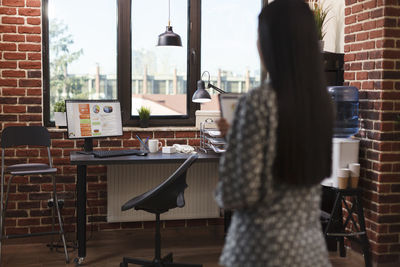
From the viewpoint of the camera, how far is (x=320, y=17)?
399cm

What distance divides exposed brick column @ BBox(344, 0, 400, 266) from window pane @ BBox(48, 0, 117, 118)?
210cm

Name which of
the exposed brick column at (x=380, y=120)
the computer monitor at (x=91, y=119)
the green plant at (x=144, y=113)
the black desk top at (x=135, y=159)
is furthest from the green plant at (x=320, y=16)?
the computer monitor at (x=91, y=119)

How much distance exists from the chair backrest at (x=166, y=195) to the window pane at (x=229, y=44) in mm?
1557

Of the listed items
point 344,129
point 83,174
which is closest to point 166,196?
point 83,174

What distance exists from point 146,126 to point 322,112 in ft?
9.92

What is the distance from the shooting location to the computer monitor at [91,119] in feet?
12.4

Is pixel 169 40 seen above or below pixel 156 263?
above

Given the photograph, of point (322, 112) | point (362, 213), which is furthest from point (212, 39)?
point (322, 112)

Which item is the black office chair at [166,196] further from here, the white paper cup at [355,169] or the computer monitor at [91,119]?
the white paper cup at [355,169]

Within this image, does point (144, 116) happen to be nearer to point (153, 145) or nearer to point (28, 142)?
point (153, 145)

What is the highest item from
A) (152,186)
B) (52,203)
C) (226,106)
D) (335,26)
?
(335,26)

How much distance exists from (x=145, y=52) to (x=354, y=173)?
213cm

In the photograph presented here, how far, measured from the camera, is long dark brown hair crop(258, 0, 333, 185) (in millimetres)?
1365

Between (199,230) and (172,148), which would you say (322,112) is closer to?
(172,148)
